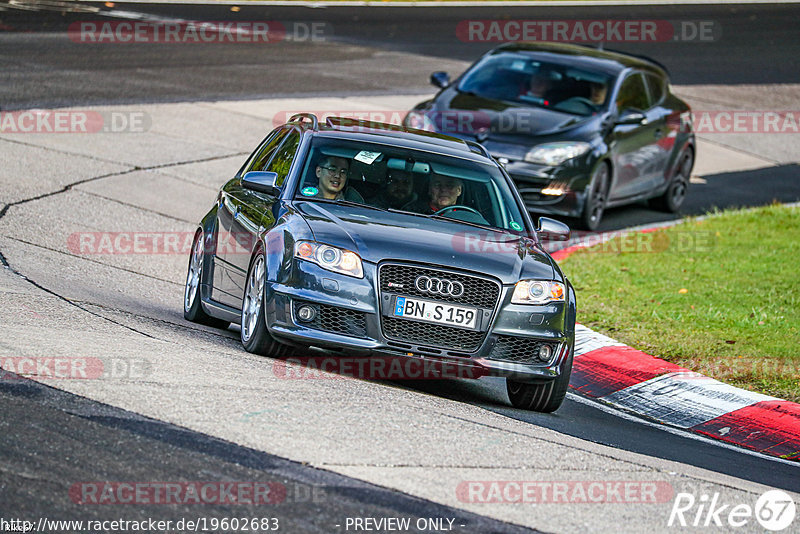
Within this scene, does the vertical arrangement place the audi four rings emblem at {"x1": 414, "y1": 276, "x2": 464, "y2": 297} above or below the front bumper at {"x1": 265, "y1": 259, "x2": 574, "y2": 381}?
above

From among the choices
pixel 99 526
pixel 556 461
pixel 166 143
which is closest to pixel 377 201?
pixel 556 461

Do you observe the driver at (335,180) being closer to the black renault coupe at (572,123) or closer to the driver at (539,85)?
the black renault coupe at (572,123)

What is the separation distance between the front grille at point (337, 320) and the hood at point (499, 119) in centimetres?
740

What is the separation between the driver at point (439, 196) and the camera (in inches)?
348

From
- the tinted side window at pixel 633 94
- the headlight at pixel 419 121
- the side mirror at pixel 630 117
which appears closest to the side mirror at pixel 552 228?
the headlight at pixel 419 121

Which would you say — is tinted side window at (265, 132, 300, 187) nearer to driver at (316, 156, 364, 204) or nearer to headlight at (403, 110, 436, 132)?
driver at (316, 156, 364, 204)

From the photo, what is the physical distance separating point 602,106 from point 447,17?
19.7 metres

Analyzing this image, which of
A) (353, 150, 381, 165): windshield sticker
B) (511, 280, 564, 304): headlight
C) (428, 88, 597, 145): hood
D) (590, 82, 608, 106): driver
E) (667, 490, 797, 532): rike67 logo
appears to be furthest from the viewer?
(590, 82, 608, 106): driver

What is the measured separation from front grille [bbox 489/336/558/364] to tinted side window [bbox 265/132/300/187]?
205 centimetres

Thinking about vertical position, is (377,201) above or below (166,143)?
above

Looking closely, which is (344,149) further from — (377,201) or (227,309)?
(227,309)

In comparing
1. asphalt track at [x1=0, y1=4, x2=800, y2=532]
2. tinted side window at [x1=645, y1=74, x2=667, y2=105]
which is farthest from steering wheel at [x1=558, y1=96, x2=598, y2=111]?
asphalt track at [x1=0, y1=4, x2=800, y2=532]

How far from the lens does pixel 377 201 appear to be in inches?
346

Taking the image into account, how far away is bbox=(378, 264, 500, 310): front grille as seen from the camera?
305 inches
